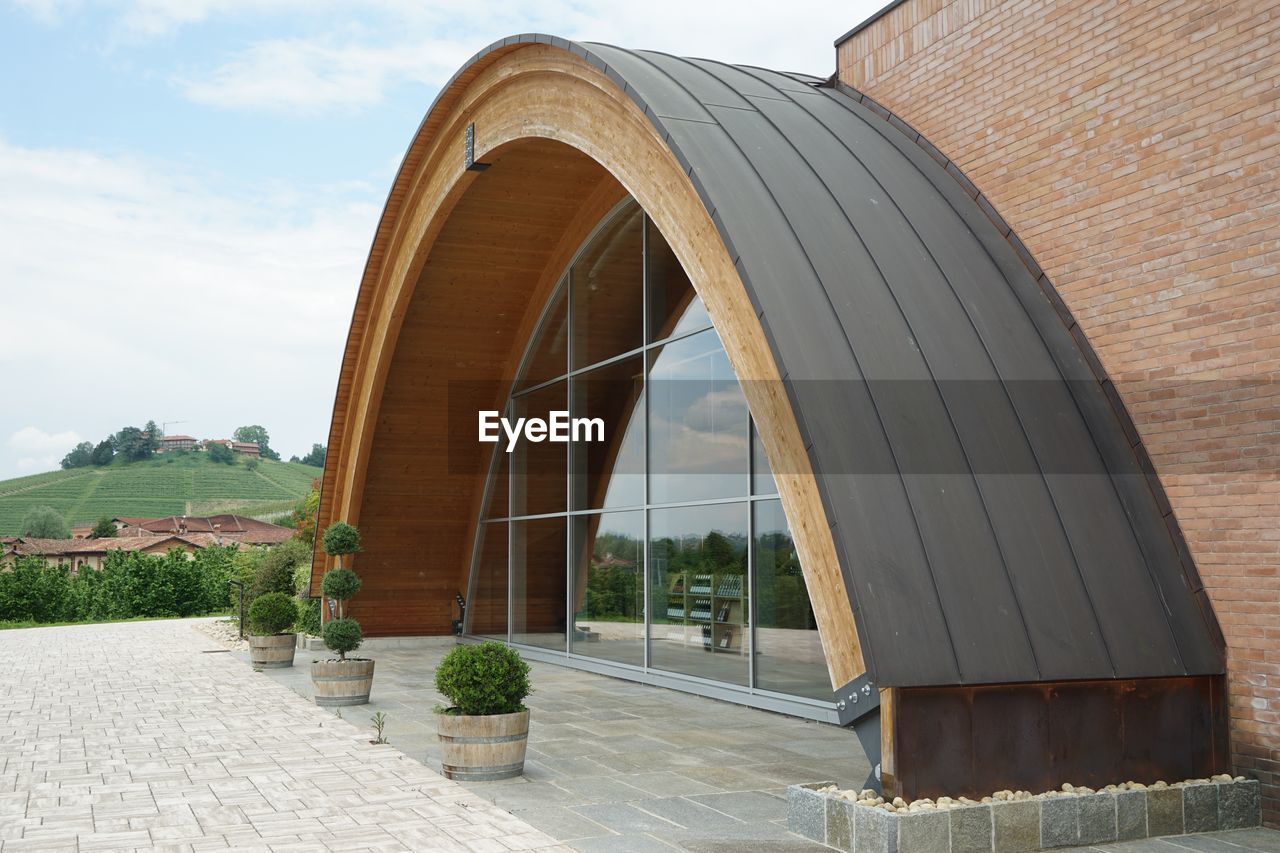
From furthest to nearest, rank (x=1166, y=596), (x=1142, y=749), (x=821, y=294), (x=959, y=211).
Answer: (x=959, y=211)
(x=821, y=294)
(x=1166, y=596)
(x=1142, y=749)

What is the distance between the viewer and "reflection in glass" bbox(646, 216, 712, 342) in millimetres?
13070

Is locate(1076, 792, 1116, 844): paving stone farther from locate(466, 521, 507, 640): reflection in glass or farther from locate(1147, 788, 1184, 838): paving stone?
locate(466, 521, 507, 640): reflection in glass

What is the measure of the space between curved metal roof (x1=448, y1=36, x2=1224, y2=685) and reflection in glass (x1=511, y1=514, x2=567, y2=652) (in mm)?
8799

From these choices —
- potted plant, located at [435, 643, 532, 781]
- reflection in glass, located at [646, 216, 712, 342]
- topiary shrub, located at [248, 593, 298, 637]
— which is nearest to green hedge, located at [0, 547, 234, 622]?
topiary shrub, located at [248, 593, 298, 637]

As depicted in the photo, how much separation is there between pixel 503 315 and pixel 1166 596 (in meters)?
12.2

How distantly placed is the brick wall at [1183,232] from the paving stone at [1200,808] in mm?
405

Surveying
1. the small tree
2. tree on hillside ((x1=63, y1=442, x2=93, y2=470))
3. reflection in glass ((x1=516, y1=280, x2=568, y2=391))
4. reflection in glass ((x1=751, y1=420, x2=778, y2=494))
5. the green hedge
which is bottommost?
the green hedge

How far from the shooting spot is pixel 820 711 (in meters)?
10.3

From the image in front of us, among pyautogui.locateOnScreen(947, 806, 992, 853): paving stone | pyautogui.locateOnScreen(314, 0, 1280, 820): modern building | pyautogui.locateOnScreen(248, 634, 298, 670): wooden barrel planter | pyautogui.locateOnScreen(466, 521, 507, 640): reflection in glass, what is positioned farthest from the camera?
pyautogui.locateOnScreen(466, 521, 507, 640): reflection in glass

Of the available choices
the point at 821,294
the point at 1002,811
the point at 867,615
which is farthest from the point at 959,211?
the point at 1002,811

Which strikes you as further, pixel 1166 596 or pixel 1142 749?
pixel 1166 596

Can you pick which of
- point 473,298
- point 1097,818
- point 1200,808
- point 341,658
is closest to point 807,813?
point 1097,818

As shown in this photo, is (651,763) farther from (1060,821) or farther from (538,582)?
(538,582)

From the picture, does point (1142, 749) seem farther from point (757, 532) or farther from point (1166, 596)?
point (757, 532)
